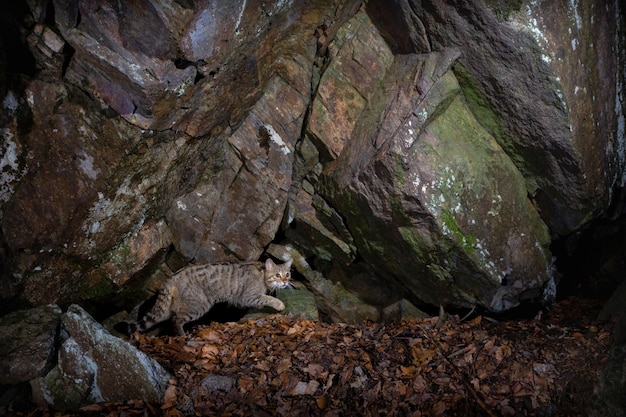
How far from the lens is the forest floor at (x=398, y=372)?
4.41 m

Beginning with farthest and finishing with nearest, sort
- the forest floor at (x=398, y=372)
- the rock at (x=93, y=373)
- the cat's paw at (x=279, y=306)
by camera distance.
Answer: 1. the cat's paw at (x=279, y=306)
2. the rock at (x=93, y=373)
3. the forest floor at (x=398, y=372)

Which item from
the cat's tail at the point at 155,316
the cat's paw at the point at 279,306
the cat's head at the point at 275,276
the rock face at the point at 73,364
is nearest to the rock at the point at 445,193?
the cat's head at the point at 275,276

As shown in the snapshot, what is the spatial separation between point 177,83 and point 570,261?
24.4 feet

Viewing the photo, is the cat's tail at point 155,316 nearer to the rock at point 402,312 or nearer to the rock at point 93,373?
the rock at point 93,373

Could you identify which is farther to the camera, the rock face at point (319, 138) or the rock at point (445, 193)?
the rock at point (445, 193)

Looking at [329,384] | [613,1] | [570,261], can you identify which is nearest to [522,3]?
[613,1]

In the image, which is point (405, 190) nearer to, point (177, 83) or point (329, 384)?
point (329, 384)

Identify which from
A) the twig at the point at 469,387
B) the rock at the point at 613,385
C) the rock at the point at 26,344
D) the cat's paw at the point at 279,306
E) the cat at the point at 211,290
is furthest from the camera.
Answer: the cat's paw at the point at 279,306

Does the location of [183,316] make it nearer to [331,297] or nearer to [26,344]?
[26,344]

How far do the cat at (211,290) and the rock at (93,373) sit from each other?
213 centimetres

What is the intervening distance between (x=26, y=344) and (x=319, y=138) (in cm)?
523

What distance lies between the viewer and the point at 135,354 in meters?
4.85

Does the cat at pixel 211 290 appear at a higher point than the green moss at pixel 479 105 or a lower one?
lower

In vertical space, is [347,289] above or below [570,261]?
below
